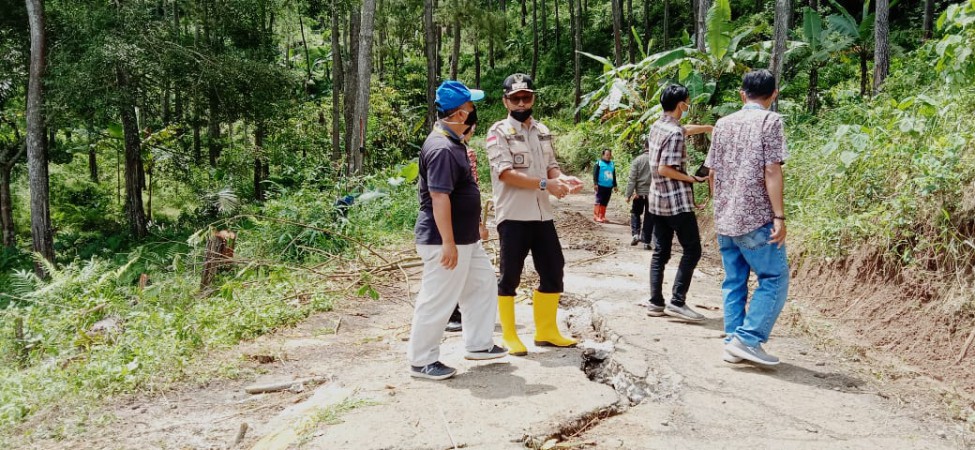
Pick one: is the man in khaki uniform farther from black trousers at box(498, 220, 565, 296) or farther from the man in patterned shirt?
the man in patterned shirt

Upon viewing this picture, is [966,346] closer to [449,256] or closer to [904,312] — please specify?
[904,312]

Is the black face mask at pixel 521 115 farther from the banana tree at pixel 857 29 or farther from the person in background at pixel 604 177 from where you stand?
the banana tree at pixel 857 29

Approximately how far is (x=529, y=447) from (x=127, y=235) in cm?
2083

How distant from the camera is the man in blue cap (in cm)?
387

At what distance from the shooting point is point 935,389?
4.21m

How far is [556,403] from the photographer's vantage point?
3.71 meters

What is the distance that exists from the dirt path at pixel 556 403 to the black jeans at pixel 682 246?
0.79ft

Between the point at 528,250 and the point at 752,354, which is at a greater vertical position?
the point at 528,250

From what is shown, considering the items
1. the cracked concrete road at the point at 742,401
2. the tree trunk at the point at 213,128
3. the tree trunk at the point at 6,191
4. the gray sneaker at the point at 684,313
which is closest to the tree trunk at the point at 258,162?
the tree trunk at the point at 213,128

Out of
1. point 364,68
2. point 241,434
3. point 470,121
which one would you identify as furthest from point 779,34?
point 241,434

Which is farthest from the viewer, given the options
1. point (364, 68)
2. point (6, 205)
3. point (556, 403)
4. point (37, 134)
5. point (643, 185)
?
point (6, 205)

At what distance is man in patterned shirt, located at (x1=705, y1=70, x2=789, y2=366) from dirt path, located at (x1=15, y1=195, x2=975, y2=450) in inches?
12.0

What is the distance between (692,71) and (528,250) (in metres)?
8.48

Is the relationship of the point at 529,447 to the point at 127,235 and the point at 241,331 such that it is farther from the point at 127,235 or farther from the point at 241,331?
the point at 127,235
